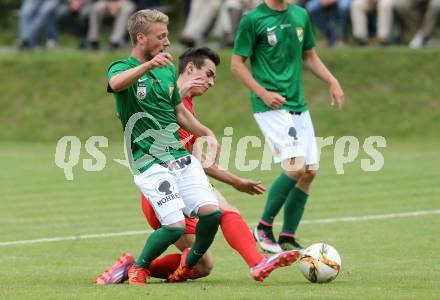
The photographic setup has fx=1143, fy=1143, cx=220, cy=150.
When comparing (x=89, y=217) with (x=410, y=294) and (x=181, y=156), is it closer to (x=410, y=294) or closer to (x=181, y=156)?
(x=181, y=156)

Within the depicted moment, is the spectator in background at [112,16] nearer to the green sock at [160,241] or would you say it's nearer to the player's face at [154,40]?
the player's face at [154,40]

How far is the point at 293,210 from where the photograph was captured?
10836mm

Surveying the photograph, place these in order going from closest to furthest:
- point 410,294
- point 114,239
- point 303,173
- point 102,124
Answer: point 410,294 < point 303,173 < point 114,239 < point 102,124

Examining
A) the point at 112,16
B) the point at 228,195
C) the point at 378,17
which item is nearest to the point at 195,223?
the point at 228,195

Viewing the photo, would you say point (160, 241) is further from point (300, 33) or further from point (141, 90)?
point (300, 33)

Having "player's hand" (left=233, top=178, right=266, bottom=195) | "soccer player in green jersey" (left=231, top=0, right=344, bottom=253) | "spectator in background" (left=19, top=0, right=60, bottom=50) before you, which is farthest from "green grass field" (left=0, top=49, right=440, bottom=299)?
"spectator in background" (left=19, top=0, right=60, bottom=50)

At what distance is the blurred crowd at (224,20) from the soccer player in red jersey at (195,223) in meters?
16.3

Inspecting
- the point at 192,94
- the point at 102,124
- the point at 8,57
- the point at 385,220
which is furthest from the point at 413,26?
the point at 192,94

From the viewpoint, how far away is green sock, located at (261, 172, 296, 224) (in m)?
10.7

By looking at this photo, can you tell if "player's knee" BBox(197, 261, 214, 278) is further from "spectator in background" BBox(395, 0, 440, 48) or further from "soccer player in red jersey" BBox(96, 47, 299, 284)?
"spectator in background" BBox(395, 0, 440, 48)

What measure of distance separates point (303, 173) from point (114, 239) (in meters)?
2.12

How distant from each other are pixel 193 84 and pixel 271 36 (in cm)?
197

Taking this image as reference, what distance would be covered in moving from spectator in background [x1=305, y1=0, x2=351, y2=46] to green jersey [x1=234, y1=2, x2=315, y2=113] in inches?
603

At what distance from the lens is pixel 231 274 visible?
9.17 m
